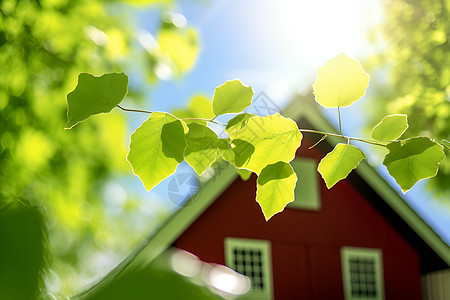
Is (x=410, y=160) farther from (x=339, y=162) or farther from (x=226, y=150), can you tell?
(x=226, y=150)

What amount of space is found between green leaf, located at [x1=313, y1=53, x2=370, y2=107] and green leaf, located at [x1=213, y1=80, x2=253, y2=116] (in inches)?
3.0

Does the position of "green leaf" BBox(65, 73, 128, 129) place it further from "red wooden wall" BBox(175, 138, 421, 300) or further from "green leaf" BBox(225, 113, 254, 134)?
"red wooden wall" BBox(175, 138, 421, 300)

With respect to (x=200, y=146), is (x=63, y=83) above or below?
below

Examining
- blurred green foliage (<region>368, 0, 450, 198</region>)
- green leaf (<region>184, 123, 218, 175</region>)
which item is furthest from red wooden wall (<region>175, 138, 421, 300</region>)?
green leaf (<region>184, 123, 218, 175</region>)

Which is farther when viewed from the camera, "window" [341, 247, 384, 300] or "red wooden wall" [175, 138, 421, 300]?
"window" [341, 247, 384, 300]

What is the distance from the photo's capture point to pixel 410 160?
2.44 ft

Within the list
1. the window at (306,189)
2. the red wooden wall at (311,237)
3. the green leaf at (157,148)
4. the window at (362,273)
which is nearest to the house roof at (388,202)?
the red wooden wall at (311,237)

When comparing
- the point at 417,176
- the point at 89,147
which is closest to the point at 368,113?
the point at 89,147

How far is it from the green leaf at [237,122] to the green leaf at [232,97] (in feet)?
0.05

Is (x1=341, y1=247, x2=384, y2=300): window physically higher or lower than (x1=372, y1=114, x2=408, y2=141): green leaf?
lower

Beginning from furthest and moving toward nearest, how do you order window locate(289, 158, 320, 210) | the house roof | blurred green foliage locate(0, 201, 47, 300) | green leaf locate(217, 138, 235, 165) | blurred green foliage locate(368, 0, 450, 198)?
blurred green foliage locate(368, 0, 450, 198) → the house roof → window locate(289, 158, 320, 210) → green leaf locate(217, 138, 235, 165) → blurred green foliage locate(0, 201, 47, 300)

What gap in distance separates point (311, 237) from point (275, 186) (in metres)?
12.4

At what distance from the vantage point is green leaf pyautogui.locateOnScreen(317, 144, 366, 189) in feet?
2.39

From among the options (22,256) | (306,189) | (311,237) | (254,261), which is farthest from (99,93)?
(306,189)
